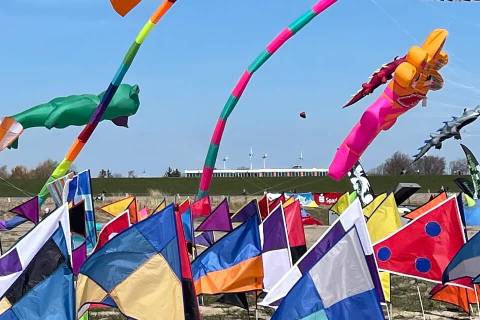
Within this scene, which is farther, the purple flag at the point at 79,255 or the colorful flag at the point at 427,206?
the colorful flag at the point at 427,206

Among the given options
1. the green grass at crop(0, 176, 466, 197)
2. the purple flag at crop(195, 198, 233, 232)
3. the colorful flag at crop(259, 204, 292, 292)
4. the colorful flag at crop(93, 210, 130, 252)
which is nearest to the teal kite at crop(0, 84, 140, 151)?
the purple flag at crop(195, 198, 233, 232)

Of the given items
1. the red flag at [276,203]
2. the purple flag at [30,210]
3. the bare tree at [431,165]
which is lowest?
the red flag at [276,203]

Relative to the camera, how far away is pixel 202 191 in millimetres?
26734

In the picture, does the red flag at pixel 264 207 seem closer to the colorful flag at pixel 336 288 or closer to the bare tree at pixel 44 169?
the colorful flag at pixel 336 288

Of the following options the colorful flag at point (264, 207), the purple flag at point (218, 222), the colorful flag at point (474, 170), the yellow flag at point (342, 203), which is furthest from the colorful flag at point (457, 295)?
the colorful flag at point (474, 170)

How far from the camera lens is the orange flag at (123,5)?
688 inches

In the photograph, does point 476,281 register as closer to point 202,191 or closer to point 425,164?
point 202,191

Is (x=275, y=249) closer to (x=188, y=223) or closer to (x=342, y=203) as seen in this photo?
(x=188, y=223)

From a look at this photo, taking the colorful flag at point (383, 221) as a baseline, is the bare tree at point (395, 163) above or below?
above

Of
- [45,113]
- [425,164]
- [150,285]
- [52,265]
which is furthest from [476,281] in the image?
[425,164]

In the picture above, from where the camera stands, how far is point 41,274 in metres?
7.64

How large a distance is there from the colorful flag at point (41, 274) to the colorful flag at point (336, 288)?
83.0 inches

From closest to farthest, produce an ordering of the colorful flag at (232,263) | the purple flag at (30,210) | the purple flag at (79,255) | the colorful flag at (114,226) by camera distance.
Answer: the colorful flag at (232,263) → the purple flag at (79,255) → the colorful flag at (114,226) → the purple flag at (30,210)

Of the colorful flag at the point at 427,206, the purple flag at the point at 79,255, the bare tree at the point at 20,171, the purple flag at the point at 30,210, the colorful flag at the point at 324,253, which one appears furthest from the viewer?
the bare tree at the point at 20,171
